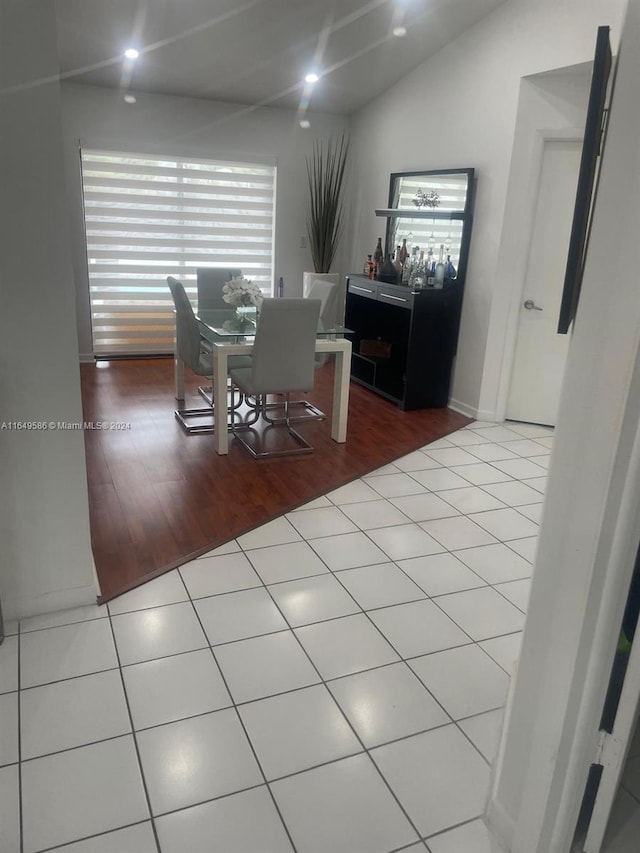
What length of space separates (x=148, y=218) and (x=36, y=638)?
190 inches

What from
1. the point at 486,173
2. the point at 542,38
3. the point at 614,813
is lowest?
the point at 614,813

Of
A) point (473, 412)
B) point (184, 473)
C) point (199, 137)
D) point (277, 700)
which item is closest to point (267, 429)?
point (184, 473)

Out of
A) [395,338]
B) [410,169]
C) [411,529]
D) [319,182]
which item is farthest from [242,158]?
[411,529]

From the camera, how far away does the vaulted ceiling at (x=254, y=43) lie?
4.18 metres

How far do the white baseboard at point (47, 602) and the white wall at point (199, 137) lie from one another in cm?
416

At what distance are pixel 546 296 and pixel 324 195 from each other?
2785mm

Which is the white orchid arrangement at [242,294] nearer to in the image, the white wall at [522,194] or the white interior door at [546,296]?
the white wall at [522,194]

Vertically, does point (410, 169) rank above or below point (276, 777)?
above

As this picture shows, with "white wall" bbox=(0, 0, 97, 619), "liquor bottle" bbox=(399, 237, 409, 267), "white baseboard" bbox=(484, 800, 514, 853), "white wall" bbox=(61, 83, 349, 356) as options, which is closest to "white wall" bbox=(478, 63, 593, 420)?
"liquor bottle" bbox=(399, 237, 409, 267)

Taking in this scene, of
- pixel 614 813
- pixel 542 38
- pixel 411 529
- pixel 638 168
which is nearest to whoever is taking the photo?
pixel 638 168

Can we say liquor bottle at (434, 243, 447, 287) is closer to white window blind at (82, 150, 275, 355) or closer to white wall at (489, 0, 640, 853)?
white window blind at (82, 150, 275, 355)

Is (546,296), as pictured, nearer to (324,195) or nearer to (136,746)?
(324,195)

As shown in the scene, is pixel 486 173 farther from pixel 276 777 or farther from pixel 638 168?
pixel 276 777

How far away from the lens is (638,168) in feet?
3.64
